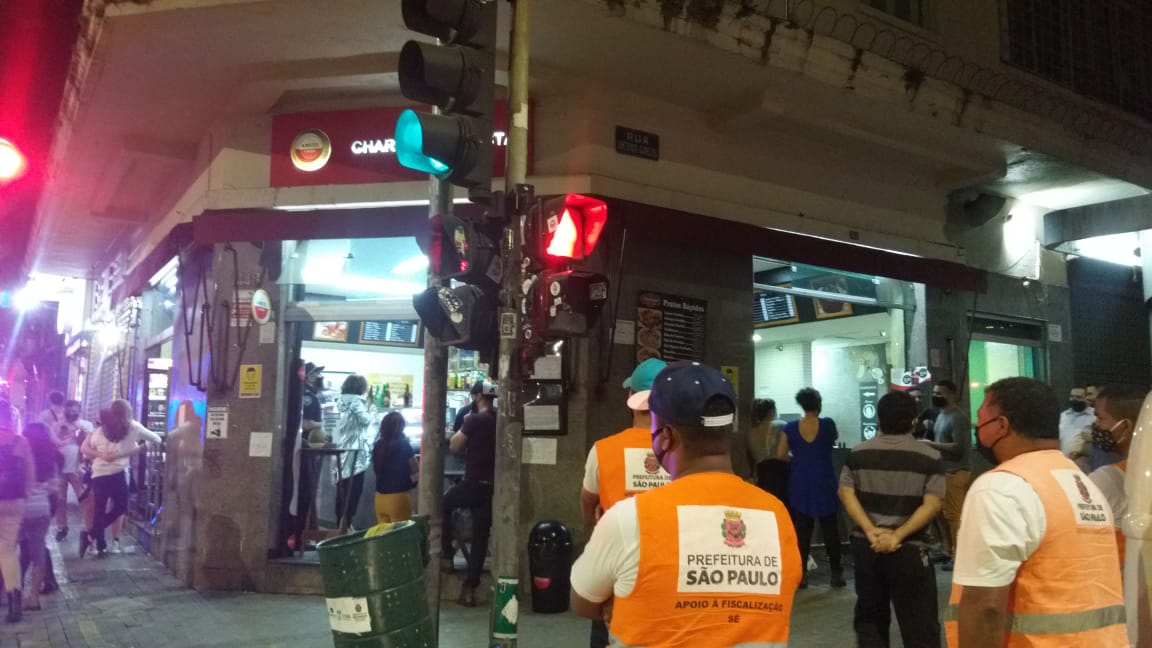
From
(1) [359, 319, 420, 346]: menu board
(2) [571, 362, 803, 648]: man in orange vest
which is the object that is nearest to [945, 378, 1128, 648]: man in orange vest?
(2) [571, 362, 803, 648]: man in orange vest

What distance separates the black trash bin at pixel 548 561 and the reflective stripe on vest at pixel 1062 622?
3992 millimetres

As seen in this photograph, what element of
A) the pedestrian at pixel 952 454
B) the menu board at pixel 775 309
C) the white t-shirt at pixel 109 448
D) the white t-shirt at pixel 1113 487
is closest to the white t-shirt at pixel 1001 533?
the white t-shirt at pixel 1113 487

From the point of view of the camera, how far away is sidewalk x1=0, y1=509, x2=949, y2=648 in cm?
689

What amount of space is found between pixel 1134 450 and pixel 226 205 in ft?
27.2

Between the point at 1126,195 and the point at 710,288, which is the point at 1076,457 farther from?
the point at 1126,195

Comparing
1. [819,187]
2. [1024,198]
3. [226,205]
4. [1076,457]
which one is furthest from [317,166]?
[1024,198]

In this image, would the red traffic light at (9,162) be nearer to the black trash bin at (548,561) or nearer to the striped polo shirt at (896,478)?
the black trash bin at (548,561)

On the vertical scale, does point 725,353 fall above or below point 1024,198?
below

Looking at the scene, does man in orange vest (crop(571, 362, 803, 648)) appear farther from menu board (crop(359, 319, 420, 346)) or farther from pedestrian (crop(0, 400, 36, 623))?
menu board (crop(359, 319, 420, 346))

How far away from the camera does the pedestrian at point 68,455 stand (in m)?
12.3

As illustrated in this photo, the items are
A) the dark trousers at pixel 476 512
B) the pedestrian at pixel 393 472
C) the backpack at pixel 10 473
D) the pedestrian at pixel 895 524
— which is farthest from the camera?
the pedestrian at pixel 393 472

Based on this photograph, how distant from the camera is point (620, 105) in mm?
8578

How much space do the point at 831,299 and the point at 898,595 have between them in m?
6.36

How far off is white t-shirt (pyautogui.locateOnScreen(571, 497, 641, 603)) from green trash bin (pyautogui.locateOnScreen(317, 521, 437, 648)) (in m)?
2.21
